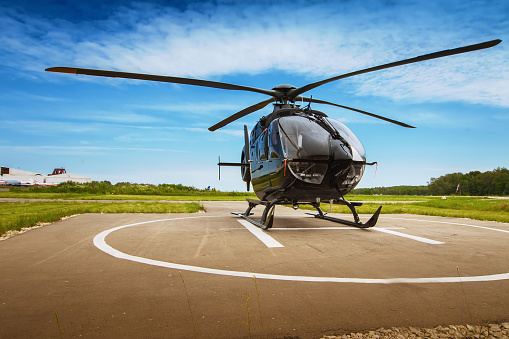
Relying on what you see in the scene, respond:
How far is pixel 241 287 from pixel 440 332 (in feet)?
6.67

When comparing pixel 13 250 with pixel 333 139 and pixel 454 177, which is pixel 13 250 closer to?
pixel 333 139

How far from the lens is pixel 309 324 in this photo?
269cm

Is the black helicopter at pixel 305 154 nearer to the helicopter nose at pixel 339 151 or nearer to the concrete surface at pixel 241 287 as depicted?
the helicopter nose at pixel 339 151

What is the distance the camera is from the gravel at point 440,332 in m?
2.48

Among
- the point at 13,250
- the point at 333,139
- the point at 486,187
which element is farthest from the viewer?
the point at 486,187

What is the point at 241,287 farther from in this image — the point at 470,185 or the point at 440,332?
the point at 470,185

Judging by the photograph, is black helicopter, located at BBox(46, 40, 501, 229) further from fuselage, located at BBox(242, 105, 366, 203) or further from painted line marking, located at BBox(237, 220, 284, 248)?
painted line marking, located at BBox(237, 220, 284, 248)

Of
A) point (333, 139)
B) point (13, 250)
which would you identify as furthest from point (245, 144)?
point (13, 250)

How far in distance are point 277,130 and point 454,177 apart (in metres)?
108

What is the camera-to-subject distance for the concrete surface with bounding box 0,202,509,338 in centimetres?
271

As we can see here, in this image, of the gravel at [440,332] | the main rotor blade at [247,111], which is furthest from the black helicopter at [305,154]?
the gravel at [440,332]

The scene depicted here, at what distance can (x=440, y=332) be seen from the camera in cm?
255

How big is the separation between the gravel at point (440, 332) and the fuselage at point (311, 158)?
567cm

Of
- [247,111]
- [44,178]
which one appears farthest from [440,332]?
[44,178]
